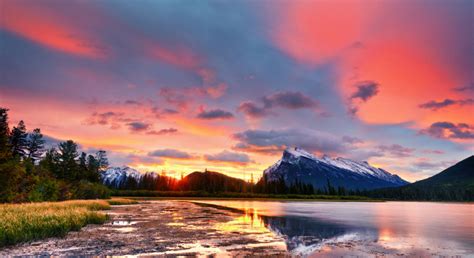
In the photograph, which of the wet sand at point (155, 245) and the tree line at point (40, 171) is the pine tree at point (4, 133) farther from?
the wet sand at point (155, 245)

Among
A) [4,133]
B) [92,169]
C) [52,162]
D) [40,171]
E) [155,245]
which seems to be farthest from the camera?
A: [92,169]

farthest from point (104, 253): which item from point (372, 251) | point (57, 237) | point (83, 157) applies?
point (83, 157)

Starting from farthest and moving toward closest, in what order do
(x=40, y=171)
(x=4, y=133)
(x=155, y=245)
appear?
1. (x=40, y=171)
2. (x=4, y=133)
3. (x=155, y=245)

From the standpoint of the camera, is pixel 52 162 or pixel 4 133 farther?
pixel 52 162

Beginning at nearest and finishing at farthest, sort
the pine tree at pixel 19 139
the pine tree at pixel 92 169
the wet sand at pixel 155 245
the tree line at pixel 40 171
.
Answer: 1. the wet sand at pixel 155 245
2. the tree line at pixel 40 171
3. the pine tree at pixel 19 139
4. the pine tree at pixel 92 169

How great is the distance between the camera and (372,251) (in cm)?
1752

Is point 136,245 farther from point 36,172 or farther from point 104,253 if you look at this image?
point 36,172

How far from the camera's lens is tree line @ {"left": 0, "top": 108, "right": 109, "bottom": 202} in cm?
5178

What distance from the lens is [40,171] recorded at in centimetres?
7769

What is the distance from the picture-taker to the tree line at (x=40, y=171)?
2038 inches

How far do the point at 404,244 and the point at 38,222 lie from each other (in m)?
23.7

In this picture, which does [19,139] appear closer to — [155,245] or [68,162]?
[68,162]

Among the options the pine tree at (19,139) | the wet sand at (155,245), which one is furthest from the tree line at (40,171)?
the wet sand at (155,245)

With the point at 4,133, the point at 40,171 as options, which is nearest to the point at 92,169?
the point at 40,171
